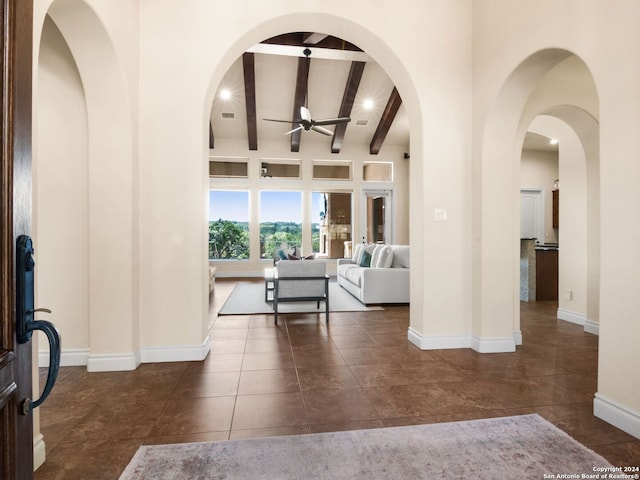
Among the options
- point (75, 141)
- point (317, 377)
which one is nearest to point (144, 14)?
point (75, 141)

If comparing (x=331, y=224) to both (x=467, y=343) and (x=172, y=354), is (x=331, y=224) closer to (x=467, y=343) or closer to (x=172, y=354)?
(x=467, y=343)

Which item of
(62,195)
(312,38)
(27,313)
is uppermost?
(312,38)

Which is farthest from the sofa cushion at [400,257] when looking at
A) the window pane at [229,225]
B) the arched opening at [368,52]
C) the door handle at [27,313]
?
the door handle at [27,313]

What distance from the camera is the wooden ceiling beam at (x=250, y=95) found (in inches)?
256

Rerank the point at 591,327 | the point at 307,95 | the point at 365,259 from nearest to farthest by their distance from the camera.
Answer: the point at 591,327, the point at 365,259, the point at 307,95

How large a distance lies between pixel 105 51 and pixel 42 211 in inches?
56.4

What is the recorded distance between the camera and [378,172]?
1000 cm

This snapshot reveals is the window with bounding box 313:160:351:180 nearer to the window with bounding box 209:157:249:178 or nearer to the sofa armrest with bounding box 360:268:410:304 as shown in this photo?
the window with bounding box 209:157:249:178

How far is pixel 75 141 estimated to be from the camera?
2795 millimetres

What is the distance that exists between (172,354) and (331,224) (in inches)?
286

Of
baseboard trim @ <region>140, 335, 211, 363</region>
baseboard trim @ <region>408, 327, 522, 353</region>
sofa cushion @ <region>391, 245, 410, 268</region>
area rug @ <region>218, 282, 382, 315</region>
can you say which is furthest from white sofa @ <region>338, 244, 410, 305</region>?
baseboard trim @ <region>140, 335, 211, 363</region>

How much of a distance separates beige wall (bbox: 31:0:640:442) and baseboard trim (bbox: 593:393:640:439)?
1.16 m

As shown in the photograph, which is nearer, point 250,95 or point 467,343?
point 467,343

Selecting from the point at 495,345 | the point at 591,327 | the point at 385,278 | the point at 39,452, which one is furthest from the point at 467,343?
the point at 39,452
